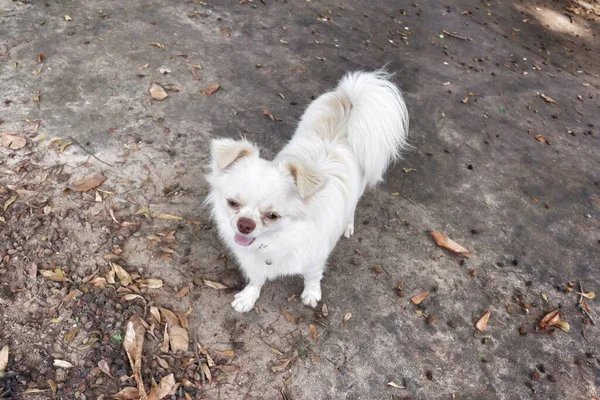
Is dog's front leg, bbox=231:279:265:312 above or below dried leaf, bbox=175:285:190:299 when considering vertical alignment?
above

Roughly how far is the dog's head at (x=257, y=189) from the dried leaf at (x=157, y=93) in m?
2.62

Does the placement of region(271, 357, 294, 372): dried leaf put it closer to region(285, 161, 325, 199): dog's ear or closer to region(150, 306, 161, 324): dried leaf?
region(150, 306, 161, 324): dried leaf

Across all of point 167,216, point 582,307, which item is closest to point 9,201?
point 167,216

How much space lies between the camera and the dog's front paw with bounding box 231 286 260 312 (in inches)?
125

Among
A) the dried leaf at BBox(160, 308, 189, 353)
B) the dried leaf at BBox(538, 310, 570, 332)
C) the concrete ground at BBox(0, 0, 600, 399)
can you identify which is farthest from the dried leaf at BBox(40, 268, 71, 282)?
the dried leaf at BBox(538, 310, 570, 332)

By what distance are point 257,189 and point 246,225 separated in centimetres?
23

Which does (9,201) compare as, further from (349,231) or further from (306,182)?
(349,231)

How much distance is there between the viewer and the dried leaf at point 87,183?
3.66 meters

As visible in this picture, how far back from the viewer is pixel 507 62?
24.7 ft

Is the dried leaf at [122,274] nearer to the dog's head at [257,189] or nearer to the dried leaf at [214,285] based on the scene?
the dried leaf at [214,285]

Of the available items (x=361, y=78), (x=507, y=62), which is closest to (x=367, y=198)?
(x=361, y=78)

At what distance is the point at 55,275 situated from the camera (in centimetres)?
304

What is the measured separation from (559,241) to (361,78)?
9.25 feet

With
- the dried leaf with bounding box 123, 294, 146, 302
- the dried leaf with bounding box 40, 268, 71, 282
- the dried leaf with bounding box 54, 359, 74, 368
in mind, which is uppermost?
the dried leaf with bounding box 40, 268, 71, 282
